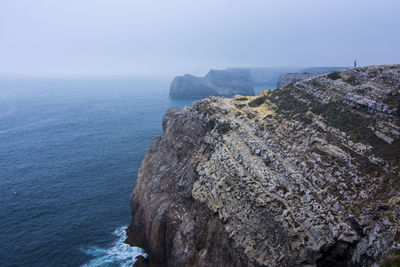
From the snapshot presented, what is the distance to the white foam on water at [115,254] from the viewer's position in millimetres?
47375

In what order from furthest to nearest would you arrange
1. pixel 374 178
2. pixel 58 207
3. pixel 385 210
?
pixel 58 207, pixel 374 178, pixel 385 210

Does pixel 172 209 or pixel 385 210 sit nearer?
pixel 385 210

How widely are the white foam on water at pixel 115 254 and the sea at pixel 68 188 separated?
181 mm

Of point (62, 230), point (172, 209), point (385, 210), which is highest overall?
point (385, 210)

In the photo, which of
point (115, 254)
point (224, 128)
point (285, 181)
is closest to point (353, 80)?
point (224, 128)

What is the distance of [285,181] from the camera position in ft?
107

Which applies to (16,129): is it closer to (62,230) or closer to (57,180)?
(57,180)

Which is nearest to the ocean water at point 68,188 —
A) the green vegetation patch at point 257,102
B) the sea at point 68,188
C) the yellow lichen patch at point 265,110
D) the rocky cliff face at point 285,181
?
the sea at point 68,188

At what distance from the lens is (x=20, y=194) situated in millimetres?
67250

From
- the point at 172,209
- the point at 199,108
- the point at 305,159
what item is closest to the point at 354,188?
the point at 305,159

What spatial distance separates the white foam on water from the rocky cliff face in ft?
8.87

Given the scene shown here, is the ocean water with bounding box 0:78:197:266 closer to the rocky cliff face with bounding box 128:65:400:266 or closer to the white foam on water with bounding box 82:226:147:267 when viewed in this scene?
the white foam on water with bounding box 82:226:147:267

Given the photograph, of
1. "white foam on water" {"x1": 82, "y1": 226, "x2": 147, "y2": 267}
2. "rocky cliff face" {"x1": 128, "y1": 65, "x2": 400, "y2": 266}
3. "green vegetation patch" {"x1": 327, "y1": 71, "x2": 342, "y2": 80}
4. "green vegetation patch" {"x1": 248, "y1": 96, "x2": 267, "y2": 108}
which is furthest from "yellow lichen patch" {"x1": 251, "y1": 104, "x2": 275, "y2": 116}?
"white foam on water" {"x1": 82, "y1": 226, "x2": 147, "y2": 267}

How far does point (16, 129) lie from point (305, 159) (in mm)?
139504
